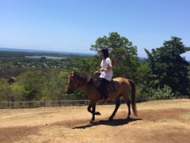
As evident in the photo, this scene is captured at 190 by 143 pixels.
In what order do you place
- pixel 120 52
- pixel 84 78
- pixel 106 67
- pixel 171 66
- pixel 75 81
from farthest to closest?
pixel 171 66 → pixel 120 52 → pixel 84 78 → pixel 75 81 → pixel 106 67

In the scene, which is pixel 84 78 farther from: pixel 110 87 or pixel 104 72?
pixel 110 87

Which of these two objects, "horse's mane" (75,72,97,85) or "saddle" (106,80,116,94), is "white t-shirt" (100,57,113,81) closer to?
"saddle" (106,80,116,94)

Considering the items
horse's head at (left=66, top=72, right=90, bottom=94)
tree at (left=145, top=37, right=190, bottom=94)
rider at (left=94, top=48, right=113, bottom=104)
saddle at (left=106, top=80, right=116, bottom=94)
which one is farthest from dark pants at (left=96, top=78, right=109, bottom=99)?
tree at (left=145, top=37, right=190, bottom=94)

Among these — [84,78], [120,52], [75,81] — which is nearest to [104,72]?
[84,78]

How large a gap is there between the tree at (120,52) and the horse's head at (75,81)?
17.7m

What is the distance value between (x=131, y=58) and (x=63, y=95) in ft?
31.8

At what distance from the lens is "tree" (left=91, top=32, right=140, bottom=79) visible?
27000 mm

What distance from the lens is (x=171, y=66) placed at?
104 feet

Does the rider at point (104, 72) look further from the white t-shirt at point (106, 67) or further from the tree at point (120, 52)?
the tree at point (120, 52)

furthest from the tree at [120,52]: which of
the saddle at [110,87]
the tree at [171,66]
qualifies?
the saddle at [110,87]

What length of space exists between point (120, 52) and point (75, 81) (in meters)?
18.0

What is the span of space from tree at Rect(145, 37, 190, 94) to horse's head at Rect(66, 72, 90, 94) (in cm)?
2403

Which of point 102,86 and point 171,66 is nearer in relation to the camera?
point 102,86

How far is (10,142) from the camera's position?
745 centimetres
